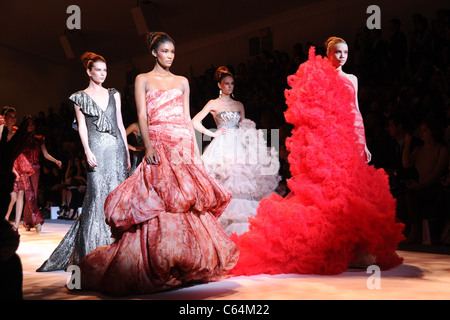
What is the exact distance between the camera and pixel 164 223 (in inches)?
117

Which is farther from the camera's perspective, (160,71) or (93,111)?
(93,111)

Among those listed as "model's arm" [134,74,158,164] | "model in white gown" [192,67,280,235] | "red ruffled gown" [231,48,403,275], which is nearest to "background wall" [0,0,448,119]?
"model in white gown" [192,67,280,235]

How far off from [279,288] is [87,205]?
1551 millimetres

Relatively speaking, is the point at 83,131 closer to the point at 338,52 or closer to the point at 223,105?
the point at 223,105

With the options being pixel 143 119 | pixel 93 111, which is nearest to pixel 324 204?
pixel 143 119

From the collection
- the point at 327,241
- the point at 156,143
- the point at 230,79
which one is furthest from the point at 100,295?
the point at 230,79

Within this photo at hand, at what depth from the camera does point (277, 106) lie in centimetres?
716

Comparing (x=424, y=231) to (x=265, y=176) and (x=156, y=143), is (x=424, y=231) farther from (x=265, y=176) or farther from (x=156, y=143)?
(x=156, y=143)

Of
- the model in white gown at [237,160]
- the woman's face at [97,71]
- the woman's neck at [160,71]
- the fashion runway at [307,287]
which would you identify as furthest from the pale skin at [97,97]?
the model in white gown at [237,160]

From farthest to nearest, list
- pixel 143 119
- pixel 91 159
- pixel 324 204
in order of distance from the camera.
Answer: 1. pixel 91 159
2. pixel 324 204
3. pixel 143 119

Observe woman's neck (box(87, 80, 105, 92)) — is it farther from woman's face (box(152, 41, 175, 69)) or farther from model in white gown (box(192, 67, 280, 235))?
model in white gown (box(192, 67, 280, 235))

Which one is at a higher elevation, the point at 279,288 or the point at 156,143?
the point at 156,143

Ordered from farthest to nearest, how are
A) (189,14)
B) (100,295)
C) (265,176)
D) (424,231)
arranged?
1. (189,14)
2. (424,231)
3. (265,176)
4. (100,295)

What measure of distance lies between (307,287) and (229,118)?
2413 millimetres
